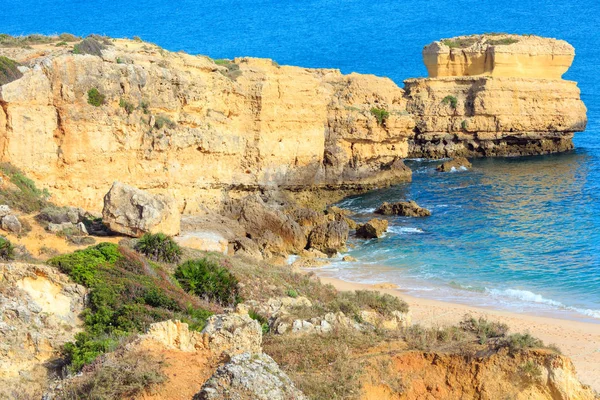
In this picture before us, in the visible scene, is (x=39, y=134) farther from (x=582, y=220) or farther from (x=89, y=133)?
(x=582, y=220)

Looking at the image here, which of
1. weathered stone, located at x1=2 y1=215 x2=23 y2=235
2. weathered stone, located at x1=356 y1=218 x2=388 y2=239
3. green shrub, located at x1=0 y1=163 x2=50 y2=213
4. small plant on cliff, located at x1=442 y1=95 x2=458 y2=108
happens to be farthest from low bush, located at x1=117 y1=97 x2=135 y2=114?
small plant on cliff, located at x1=442 y1=95 x2=458 y2=108

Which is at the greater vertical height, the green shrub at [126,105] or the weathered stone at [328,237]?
the green shrub at [126,105]

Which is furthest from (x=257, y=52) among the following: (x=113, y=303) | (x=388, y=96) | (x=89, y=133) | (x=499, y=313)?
(x=113, y=303)

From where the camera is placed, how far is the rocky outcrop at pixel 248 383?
8.03m

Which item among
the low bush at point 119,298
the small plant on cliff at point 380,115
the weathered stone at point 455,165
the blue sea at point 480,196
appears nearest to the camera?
the low bush at point 119,298

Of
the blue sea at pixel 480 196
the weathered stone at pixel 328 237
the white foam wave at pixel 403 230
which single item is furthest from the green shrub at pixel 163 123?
the white foam wave at pixel 403 230

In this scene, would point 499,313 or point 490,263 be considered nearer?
point 499,313

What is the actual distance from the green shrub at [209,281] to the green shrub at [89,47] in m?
14.2

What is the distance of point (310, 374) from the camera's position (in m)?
9.74

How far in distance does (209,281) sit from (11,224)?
21.8 ft

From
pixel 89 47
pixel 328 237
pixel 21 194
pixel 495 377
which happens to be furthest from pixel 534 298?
pixel 89 47

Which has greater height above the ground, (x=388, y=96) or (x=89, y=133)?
(x=388, y=96)

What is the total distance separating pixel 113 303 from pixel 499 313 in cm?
1239

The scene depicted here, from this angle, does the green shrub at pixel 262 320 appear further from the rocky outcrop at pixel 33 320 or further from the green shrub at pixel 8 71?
the green shrub at pixel 8 71
